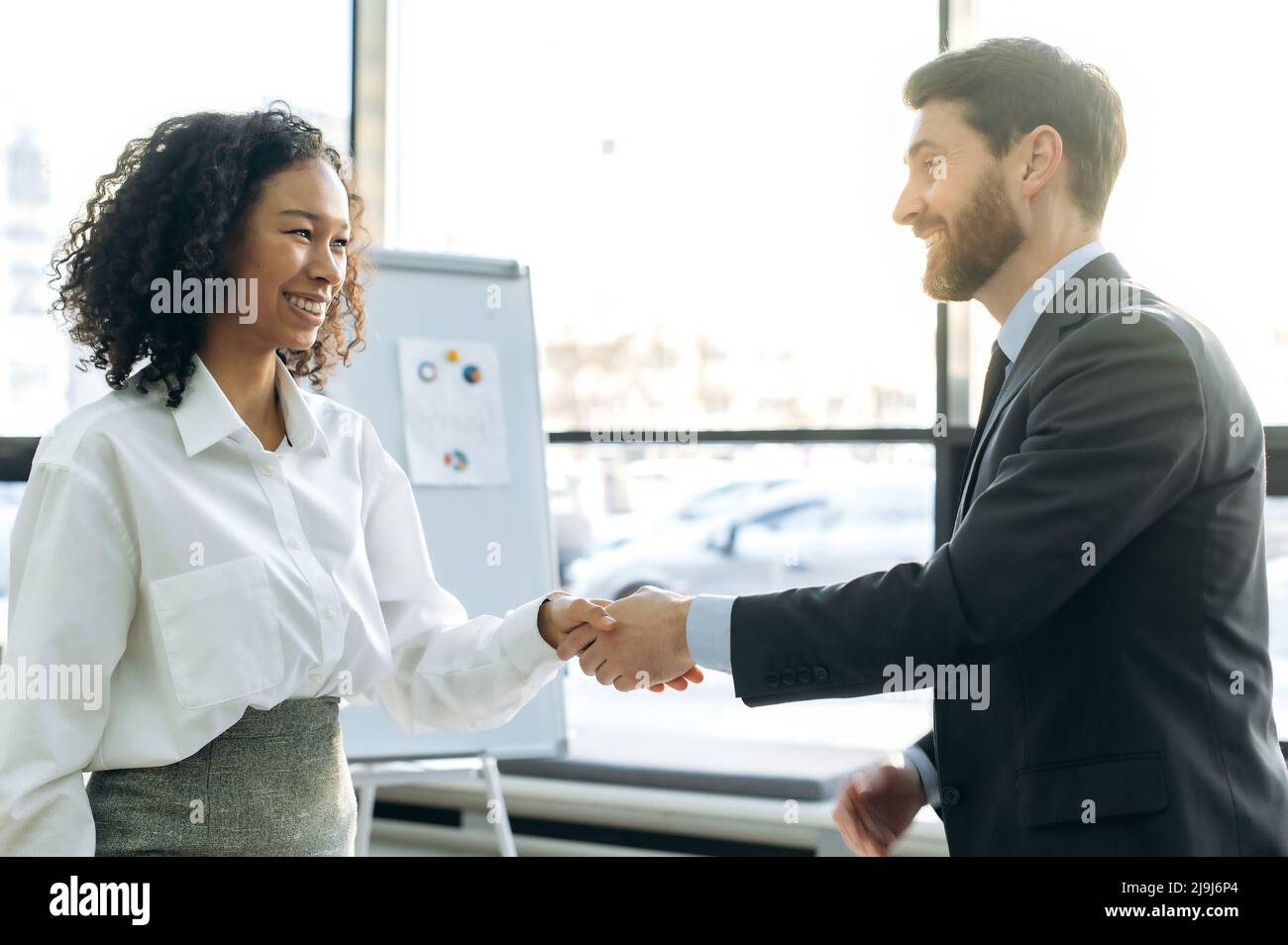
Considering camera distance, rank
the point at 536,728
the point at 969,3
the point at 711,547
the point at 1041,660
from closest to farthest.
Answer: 1. the point at 1041,660
2. the point at 536,728
3. the point at 969,3
4. the point at 711,547

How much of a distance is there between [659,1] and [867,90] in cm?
72

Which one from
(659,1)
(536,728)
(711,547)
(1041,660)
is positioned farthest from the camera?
(711,547)

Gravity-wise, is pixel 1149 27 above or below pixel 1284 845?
above

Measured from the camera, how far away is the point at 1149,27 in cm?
309

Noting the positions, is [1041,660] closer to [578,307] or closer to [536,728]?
[536,728]

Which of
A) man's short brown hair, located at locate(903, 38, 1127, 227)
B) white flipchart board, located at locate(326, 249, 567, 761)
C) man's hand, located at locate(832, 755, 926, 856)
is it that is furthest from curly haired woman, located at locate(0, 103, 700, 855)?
white flipchart board, located at locate(326, 249, 567, 761)

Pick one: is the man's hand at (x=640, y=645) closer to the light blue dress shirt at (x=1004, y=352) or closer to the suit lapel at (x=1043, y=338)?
the light blue dress shirt at (x=1004, y=352)

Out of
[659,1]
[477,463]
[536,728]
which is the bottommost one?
[536,728]

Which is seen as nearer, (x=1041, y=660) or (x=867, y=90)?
(x=1041, y=660)

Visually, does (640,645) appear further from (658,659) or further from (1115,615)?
(1115,615)

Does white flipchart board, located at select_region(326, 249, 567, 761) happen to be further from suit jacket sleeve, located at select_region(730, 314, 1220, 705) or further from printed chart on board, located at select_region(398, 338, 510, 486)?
suit jacket sleeve, located at select_region(730, 314, 1220, 705)

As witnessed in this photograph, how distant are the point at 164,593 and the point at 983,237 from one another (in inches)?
47.6

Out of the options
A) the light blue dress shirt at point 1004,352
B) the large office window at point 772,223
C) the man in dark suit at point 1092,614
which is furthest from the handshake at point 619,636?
the large office window at point 772,223
